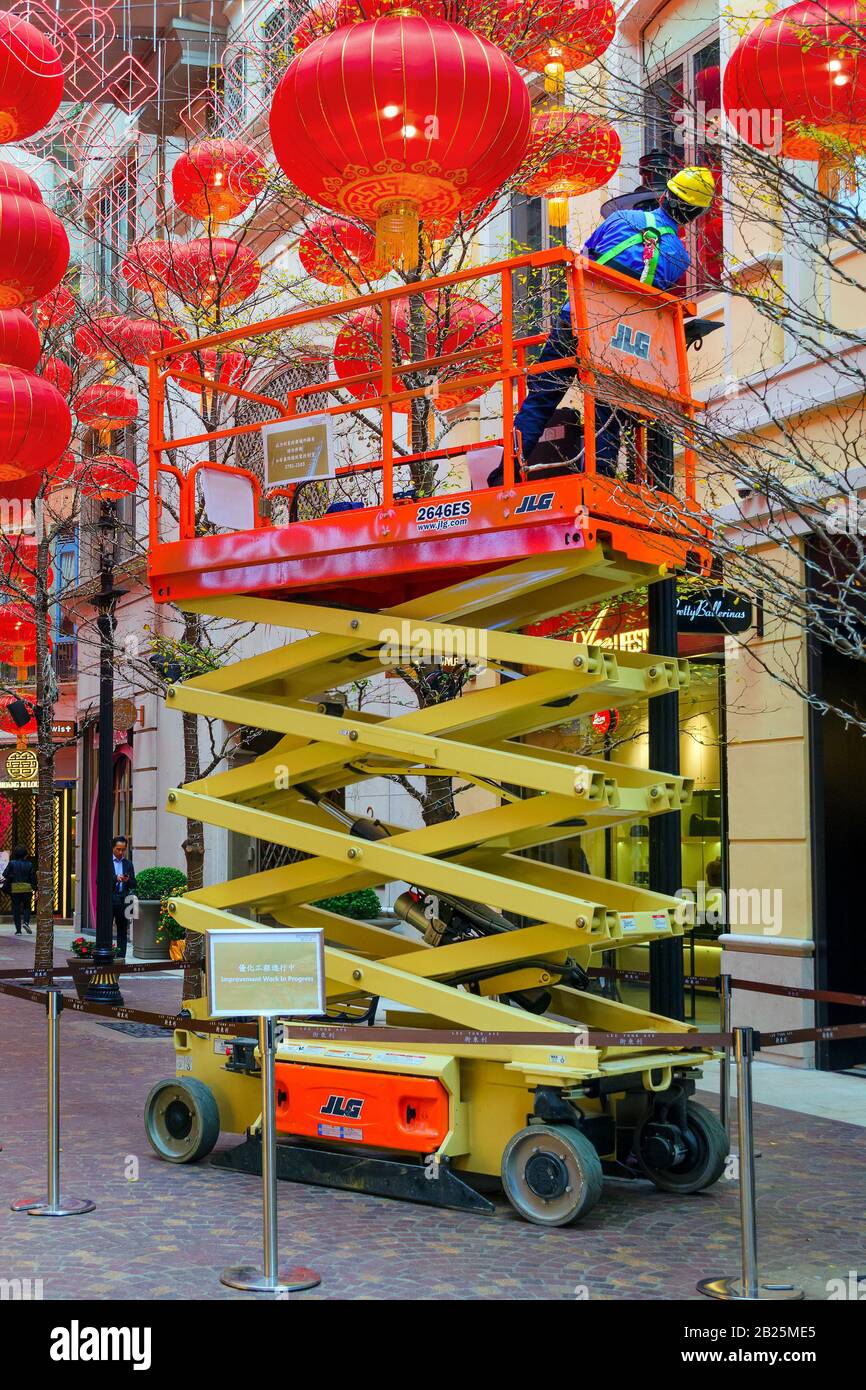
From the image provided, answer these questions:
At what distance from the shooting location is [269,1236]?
645 centimetres

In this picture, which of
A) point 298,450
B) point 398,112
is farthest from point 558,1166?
point 398,112

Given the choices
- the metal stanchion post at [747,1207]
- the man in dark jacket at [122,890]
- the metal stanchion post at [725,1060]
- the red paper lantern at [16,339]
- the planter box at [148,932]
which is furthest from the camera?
the man in dark jacket at [122,890]

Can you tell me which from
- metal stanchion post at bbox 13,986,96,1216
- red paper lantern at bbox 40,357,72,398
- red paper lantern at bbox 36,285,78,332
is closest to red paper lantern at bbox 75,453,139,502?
red paper lantern at bbox 40,357,72,398

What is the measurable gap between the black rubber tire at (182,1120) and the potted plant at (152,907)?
1338cm

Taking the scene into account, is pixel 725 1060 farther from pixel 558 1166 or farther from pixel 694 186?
pixel 694 186

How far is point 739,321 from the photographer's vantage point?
13.5 m

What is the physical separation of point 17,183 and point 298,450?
16.1 feet

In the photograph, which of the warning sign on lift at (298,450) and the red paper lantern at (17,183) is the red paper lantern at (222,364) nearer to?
the red paper lantern at (17,183)

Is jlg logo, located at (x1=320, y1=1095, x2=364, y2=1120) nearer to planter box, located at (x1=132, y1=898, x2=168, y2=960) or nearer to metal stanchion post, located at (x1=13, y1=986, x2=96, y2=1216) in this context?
metal stanchion post, located at (x1=13, y1=986, x2=96, y2=1216)

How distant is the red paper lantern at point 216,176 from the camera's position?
1402cm

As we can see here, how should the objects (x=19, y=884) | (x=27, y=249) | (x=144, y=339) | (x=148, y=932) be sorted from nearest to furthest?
(x=27, y=249), (x=144, y=339), (x=148, y=932), (x=19, y=884)

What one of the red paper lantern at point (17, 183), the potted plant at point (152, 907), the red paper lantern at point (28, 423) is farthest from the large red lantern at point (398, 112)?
the potted plant at point (152, 907)

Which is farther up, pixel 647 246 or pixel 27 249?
pixel 27 249

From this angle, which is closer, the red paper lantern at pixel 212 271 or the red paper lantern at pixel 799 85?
the red paper lantern at pixel 799 85
